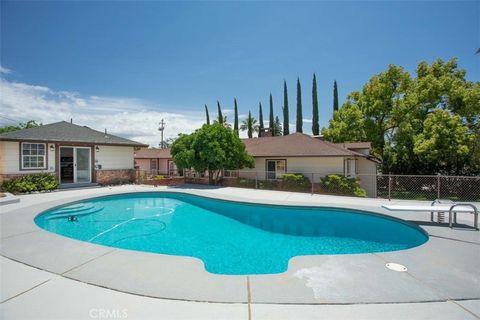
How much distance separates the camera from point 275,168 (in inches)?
699

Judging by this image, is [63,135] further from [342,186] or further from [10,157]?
[342,186]

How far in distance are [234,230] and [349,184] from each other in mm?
8436

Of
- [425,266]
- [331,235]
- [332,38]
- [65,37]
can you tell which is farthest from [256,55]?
[425,266]

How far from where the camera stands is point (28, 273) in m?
3.87

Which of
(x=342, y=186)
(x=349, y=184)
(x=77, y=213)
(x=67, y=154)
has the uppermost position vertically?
(x=67, y=154)

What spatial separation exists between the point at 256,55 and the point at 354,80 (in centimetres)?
1199

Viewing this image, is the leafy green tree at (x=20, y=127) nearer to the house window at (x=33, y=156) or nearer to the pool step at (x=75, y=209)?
the house window at (x=33, y=156)

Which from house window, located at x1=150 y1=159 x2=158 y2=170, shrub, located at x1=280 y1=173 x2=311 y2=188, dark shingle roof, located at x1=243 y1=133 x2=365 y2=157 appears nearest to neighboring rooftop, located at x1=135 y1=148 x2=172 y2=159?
house window, located at x1=150 y1=159 x2=158 y2=170

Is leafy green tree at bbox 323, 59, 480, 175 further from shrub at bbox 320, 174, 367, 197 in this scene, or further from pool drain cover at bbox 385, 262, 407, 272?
pool drain cover at bbox 385, 262, 407, 272

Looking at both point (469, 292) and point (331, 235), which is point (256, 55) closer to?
point (331, 235)

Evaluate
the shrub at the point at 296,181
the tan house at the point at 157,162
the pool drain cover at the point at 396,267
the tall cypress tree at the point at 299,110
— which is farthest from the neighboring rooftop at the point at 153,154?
the pool drain cover at the point at 396,267

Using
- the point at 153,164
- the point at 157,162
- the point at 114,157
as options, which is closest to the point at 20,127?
the point at 153,164

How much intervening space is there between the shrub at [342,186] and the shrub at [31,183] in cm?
1583

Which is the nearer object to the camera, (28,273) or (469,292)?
(469,292)
